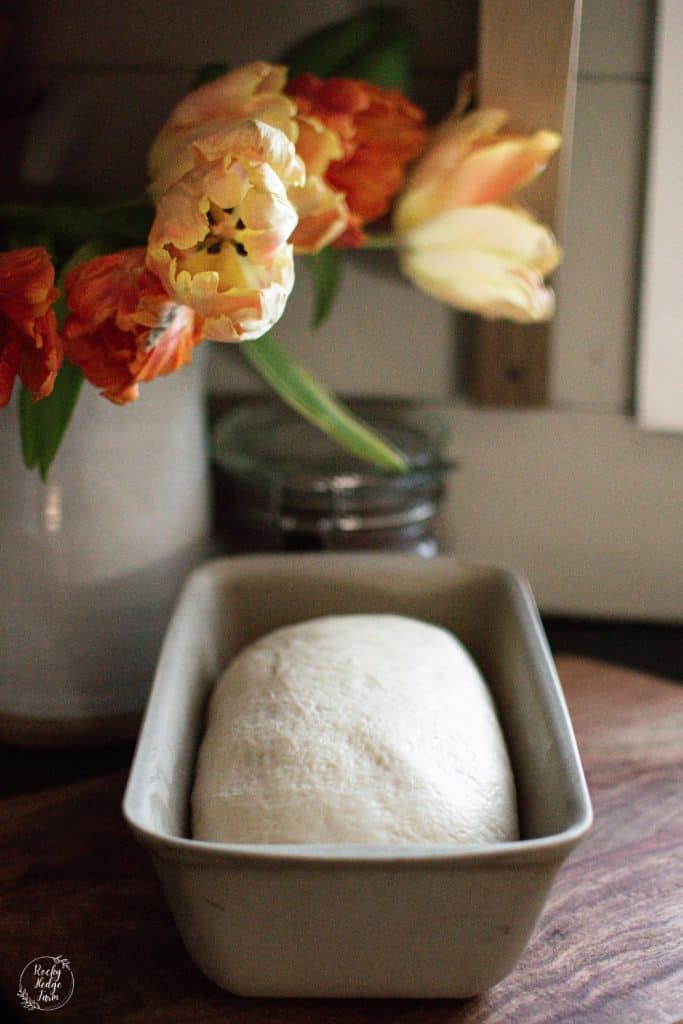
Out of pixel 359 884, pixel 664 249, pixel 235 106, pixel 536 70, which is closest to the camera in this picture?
pixel 359 884

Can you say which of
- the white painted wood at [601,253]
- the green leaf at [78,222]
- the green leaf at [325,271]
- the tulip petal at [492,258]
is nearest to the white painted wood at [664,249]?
the white painted wood at [601,253]

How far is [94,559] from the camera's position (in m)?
0.63

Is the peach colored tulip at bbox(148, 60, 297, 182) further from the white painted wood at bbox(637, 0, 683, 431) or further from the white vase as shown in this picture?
the white painted wood at bbox(637, 0, 683, 431)

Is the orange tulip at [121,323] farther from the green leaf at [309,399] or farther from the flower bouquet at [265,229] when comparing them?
the green leaf at [309,399]

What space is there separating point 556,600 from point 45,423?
0.44 meters

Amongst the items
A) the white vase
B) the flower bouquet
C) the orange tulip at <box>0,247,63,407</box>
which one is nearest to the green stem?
the flower bouquet

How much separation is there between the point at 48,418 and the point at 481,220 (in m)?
0.28

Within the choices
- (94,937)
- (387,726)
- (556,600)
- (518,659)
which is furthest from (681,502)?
(94,937)

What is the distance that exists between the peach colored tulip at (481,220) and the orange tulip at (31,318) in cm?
26

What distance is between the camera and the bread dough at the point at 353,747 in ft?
1.49

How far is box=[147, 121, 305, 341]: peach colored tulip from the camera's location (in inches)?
17.5

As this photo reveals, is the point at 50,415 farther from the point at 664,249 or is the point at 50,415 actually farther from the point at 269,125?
the point at 664,249

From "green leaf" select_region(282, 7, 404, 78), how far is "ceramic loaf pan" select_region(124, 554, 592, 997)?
0.36m

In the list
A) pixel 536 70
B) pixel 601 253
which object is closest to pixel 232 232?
pixel 536 70
